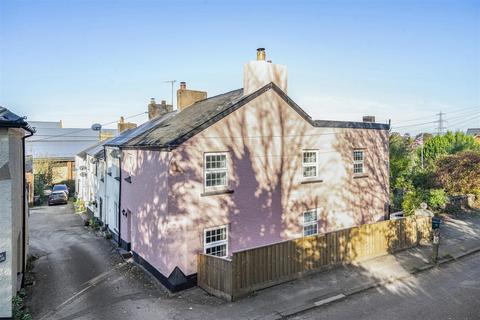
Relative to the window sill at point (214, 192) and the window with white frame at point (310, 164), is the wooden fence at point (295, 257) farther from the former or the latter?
the window with white frame at point (310, 164)

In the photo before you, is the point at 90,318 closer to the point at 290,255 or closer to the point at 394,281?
the point at 290,255

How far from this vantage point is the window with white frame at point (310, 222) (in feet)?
56.6

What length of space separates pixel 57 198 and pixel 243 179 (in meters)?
28.4

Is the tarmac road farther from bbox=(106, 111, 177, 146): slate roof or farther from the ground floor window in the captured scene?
the ground floor window

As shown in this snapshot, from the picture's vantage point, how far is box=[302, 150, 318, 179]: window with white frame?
17.3 metres

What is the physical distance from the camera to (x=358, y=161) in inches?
772

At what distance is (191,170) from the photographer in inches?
536

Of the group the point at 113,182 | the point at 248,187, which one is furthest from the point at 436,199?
the point at 113,182

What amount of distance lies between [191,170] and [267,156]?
12.9 ft

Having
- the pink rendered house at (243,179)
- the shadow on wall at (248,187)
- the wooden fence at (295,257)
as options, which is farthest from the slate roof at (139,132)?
the wooden fence at (295,257)

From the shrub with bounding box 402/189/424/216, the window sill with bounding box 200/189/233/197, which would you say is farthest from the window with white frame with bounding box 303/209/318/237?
the shrub with bounding box 402/189/424/216

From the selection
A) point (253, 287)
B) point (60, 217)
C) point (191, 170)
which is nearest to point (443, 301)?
point (253, 287)

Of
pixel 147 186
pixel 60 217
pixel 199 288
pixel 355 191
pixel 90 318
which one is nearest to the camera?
pixel 90 318

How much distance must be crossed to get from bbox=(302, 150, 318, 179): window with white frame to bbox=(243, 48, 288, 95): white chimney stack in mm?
3944
